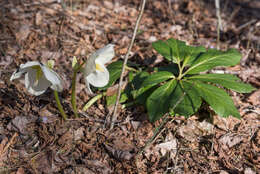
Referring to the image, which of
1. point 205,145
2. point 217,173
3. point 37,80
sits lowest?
point 217,173

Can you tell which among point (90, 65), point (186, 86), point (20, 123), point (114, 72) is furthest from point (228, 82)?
point (20, 123)

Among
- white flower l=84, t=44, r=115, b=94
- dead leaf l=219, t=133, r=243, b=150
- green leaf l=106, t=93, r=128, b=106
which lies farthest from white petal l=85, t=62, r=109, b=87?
dead leaf l=219, t=133, r=243, b=150

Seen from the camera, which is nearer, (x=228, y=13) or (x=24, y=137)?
(x=24, y=137)

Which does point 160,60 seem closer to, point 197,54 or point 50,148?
point 197,54

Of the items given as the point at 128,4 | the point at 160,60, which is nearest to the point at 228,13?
the point at 128,4

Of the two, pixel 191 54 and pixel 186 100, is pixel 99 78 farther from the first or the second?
pixel 191 54
